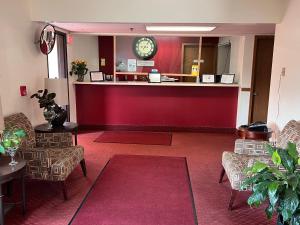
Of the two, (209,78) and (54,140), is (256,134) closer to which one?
(209,78)

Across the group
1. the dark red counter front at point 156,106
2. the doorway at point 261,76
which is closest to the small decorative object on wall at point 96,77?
the dark red counter front at point 156,106

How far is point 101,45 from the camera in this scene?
6656 mm

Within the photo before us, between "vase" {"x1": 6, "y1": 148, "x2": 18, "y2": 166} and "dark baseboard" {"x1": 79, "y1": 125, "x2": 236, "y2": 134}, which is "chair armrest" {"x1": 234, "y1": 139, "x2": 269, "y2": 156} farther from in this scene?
"dark baseboard" {"x1": 79, "y1": 125, "x2": 236, "y2": 134}

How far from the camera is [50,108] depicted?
12.1 feet

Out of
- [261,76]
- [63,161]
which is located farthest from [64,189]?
[261,76]

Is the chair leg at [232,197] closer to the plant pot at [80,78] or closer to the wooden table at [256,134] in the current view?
the wooden table at [256,134]

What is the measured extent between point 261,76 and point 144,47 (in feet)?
9.80

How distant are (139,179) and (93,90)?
2.95 m

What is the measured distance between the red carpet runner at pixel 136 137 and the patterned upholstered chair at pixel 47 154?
1.62m

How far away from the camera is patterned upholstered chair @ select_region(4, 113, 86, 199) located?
271 cm

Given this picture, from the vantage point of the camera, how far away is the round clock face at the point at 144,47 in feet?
22.4

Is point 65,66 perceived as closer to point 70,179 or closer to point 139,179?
point 70,179

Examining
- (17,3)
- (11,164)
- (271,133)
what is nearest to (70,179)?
(11,164)

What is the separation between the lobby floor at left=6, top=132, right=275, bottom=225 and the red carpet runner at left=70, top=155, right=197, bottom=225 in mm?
114
